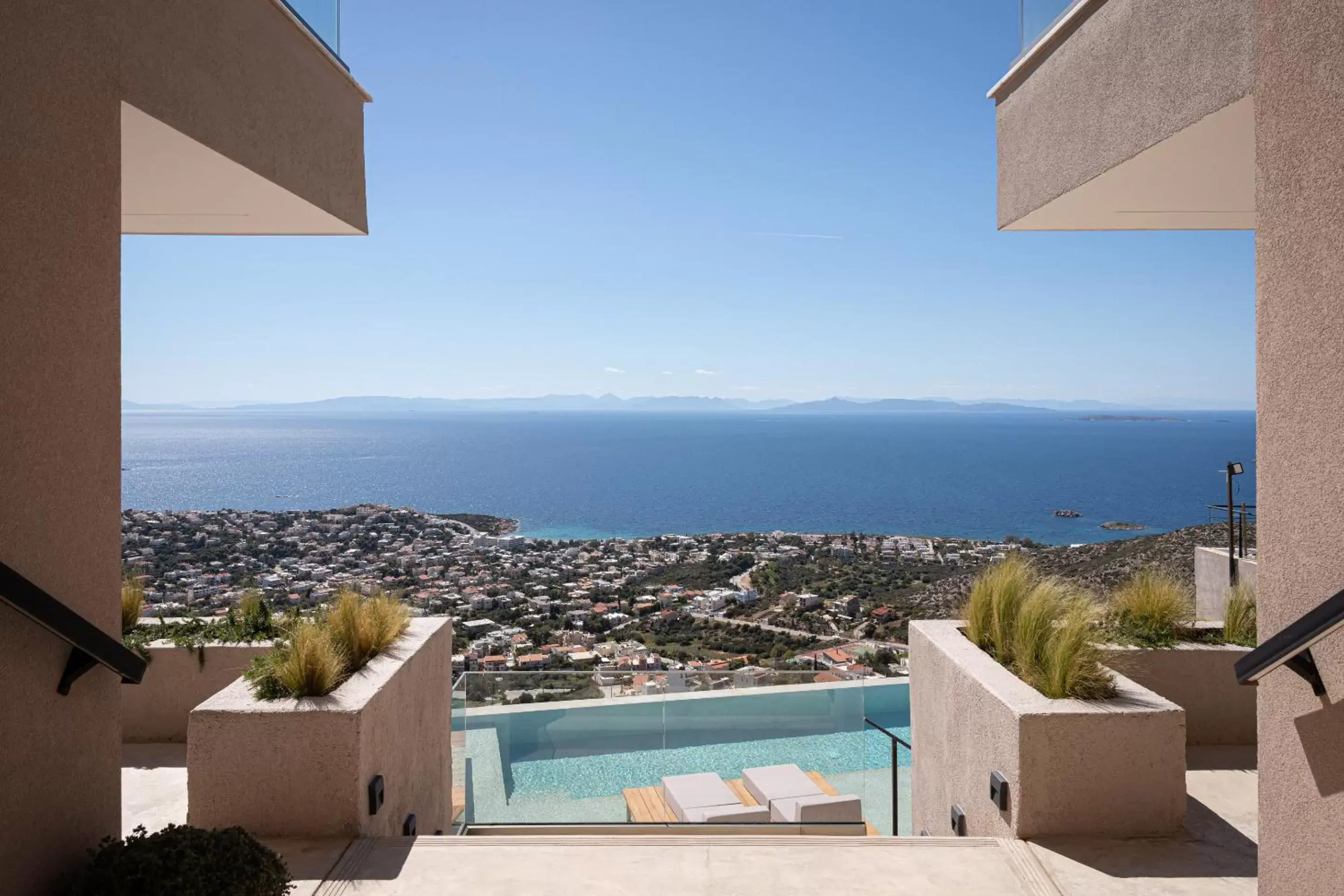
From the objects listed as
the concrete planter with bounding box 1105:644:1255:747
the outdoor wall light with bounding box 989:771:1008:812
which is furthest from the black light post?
the outdoor wall light with bounding box 989:771:1008:812

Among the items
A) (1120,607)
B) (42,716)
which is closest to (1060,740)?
(1120,607)

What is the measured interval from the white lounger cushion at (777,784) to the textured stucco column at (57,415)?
373 cm

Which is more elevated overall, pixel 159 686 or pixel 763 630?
pixel 159 686

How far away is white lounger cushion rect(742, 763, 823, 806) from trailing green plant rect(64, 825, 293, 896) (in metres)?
3.35

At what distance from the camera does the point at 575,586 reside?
70.8 feet

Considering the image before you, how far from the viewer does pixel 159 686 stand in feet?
18.5

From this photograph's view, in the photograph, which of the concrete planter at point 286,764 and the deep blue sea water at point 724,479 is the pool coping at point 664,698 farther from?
the deep blue sea water at point 724,479

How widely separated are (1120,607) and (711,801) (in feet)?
9.75

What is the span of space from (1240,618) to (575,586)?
1736 centimetres

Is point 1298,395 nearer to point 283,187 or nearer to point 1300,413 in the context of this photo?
point 1300,413

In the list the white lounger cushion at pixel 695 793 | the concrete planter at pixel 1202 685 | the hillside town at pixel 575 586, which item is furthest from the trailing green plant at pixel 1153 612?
the white lounger cushion at pixel 695 793

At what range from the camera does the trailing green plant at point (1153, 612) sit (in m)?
5.41

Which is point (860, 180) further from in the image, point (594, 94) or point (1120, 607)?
point (1120, 607)

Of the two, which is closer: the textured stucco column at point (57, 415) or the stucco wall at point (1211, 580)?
the textured stucco column at point (57, 415)
